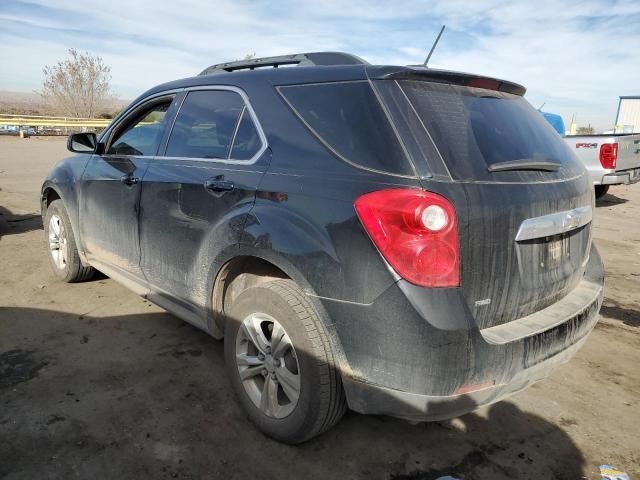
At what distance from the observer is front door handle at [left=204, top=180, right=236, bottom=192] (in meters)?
2.61

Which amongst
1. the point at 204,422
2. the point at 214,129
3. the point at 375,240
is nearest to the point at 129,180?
the point at 214,129

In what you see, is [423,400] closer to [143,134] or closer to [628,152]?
[143,134]

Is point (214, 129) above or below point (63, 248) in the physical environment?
above

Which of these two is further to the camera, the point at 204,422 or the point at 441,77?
the point at 204,422

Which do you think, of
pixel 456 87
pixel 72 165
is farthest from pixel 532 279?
pixel 72 165

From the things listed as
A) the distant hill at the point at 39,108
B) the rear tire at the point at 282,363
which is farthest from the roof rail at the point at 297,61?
the distant hill at the point at 39,108

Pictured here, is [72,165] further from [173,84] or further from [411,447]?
[411,447]

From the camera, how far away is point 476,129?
7.36 ft

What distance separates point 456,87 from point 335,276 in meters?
1.09


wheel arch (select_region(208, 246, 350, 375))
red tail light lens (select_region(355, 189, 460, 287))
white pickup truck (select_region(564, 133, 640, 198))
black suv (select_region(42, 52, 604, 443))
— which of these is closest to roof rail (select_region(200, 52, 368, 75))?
black suv (select_region(42, 52, 604, 443))

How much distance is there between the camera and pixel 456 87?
233cm

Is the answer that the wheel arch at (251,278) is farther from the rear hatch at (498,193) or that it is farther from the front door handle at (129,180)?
the front door handle at (129,180)

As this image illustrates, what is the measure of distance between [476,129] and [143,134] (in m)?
2.50

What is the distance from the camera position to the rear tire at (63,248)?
442 centimetres
